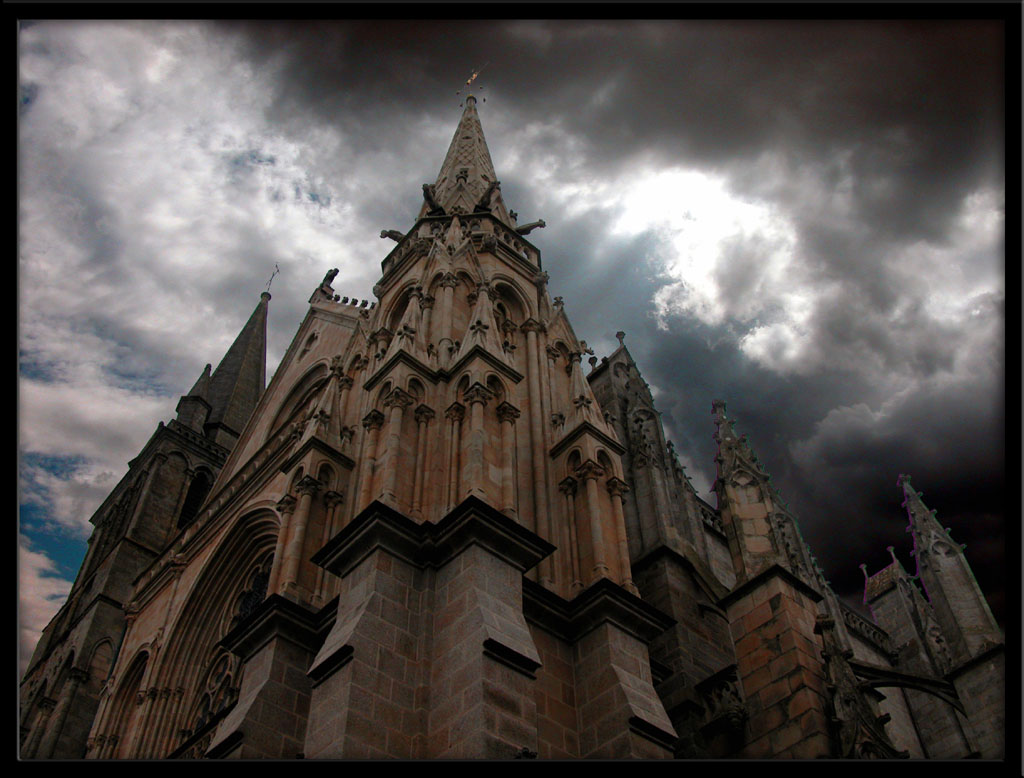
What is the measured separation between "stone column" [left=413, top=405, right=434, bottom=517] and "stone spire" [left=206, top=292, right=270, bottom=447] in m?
25.6

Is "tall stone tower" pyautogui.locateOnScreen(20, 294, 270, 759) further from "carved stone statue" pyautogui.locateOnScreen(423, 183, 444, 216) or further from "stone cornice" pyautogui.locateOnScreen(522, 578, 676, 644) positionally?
"stone cornice" pyautogui.locateOnScreen(522, 578, 676, 644)

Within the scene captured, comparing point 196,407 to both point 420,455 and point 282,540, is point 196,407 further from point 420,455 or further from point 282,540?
point 420,455

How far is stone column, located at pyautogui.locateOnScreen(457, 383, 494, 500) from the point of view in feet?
36.9

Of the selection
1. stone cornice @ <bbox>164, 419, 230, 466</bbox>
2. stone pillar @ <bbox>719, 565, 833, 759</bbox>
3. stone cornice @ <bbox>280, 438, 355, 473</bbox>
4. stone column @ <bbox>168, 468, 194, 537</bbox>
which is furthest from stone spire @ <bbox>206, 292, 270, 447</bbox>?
stone pillar @ <bbox>719, 565, 833, 759</bbox>

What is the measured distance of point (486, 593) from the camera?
Answer: 971 centimetres

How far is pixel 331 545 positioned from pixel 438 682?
92.7 inches

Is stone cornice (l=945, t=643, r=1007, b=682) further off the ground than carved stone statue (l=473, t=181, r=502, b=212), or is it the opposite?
carved stone statue (l=473, t=181, r=502, b=212)

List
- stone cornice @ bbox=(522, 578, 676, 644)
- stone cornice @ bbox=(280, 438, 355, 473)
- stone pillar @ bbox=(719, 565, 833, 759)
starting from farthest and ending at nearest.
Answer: stone cornice @ bbox=(280, 438, 355, 473), stone cornice @ bbox=(522, 578, 676, 644), stone pillar @ bbox=(719, 565, 833, 759)

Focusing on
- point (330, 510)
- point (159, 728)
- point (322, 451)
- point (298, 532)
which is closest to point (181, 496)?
point (159, 728)

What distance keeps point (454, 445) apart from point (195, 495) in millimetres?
22505

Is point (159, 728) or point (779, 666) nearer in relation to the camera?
point (779, 666)

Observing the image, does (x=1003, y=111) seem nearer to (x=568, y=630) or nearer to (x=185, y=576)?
(x=568, y=630)

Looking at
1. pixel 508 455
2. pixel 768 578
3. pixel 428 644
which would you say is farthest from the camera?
pixel 508 455

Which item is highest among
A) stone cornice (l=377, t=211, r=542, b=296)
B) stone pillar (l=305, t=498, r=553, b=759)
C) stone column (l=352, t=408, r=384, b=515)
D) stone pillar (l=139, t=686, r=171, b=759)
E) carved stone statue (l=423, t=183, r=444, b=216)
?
carved stone statue (l=423, t=183, r=444, b=216)
